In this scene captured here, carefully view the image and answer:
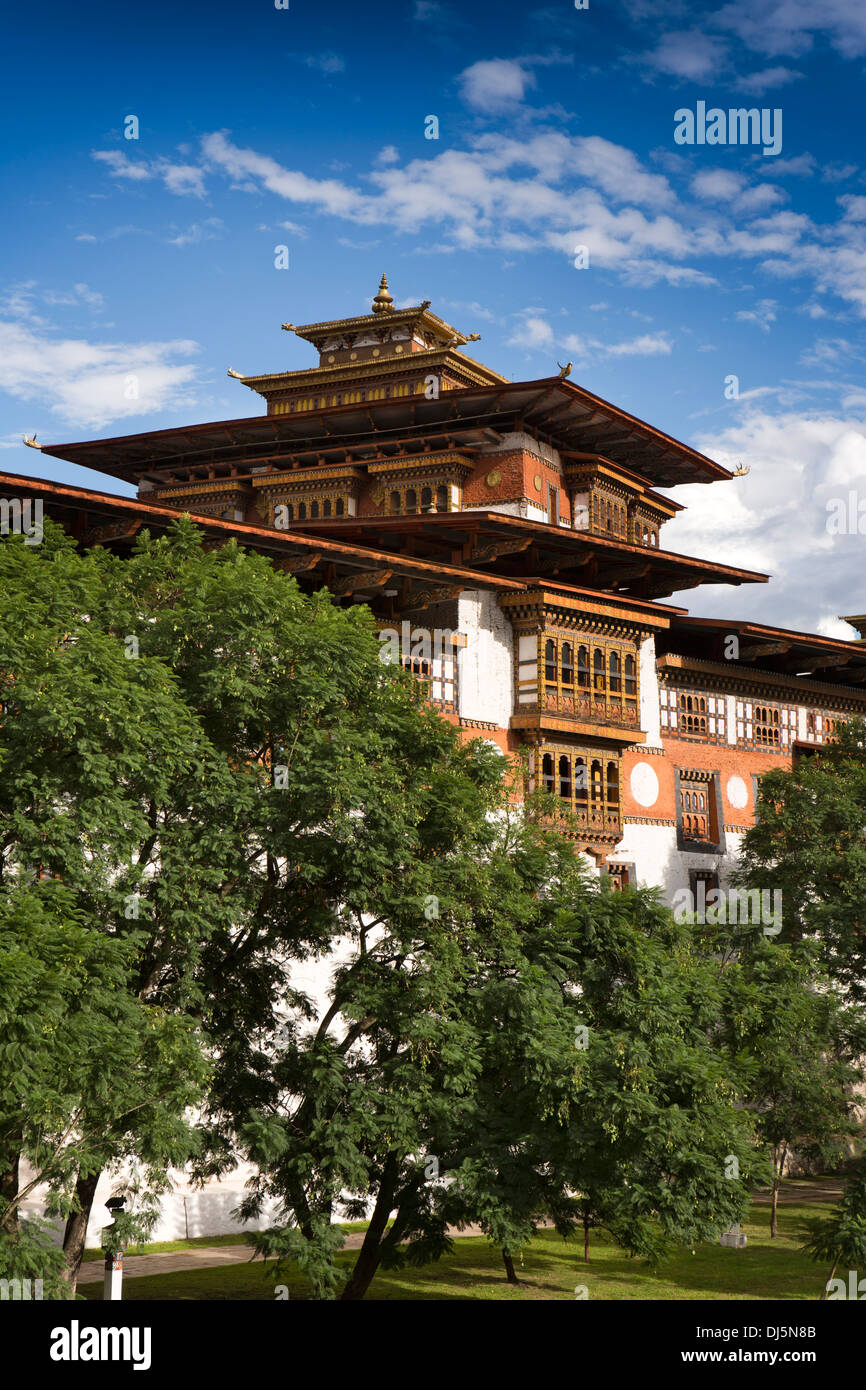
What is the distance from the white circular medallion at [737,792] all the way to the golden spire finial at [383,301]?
18461 millimetres

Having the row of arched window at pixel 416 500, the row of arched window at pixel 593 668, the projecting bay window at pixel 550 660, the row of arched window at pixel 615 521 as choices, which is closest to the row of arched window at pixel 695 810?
the row of arched window at pixel 593 668

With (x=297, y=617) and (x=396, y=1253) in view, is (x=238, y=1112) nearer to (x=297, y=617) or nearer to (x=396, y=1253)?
(x=396, y=1253)

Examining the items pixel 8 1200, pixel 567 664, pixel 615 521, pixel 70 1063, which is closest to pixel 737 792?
pixel 567 664

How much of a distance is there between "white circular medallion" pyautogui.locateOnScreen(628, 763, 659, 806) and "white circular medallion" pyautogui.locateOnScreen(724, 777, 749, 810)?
128 inches

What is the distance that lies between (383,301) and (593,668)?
19062 millimetres

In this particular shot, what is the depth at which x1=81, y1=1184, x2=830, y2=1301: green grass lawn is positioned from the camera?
768 inches

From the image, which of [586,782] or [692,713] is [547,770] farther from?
[692,713]

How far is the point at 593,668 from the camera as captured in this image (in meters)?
30.3

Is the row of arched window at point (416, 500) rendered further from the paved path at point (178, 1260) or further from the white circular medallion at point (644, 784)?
the paved path at point (178, 1260)

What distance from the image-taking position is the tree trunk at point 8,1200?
12.6 meters

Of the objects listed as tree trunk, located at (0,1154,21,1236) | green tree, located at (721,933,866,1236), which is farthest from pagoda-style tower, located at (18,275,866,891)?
tree trunk, located at (0,1154,21,1236)

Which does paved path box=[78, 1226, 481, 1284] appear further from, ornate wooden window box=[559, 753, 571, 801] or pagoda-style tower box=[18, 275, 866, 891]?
ornate wooden window box=[559, 753, 571, 801]

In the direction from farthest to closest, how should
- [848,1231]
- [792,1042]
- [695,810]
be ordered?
[695,810] → [792,1042] → [848,1231]
